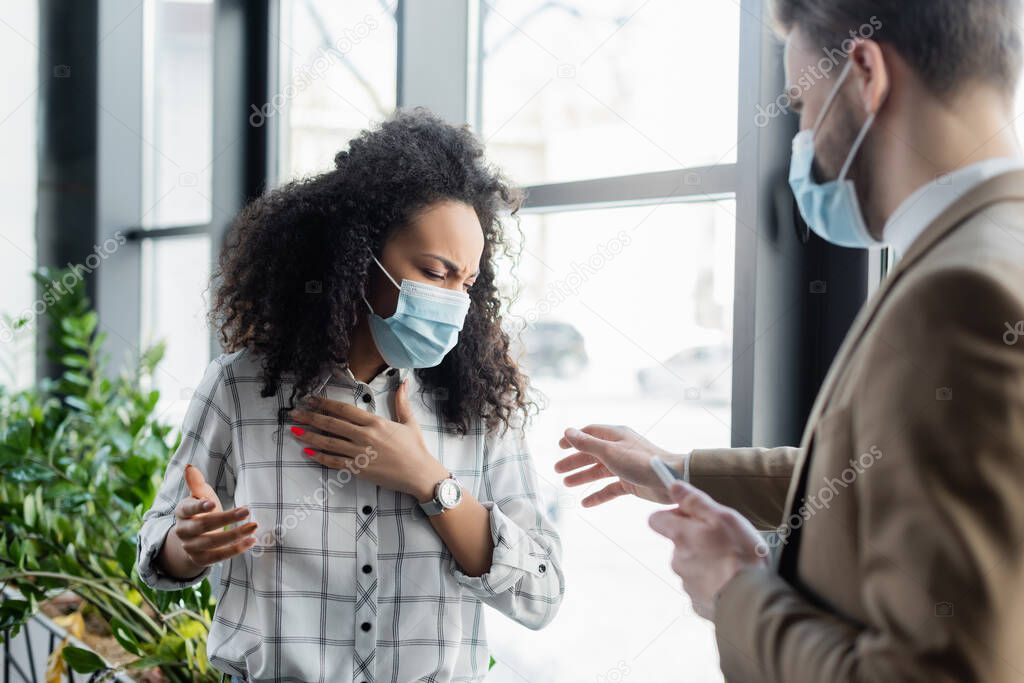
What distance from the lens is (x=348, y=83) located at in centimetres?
266

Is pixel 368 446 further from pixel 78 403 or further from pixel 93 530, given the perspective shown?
pixel 78 403

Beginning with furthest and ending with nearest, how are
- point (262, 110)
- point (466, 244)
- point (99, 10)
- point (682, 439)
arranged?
point (99, 10) → point (262, 110) → point (682, 439) → point (466, 244)

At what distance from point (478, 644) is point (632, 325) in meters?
0.76

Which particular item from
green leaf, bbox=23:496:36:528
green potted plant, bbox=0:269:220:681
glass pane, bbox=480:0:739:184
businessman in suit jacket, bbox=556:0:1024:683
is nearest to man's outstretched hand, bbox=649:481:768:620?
businessman in suit jacket, bbox=556:0:1024:683

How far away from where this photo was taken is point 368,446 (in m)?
1.27

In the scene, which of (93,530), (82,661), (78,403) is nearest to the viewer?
(82,661)

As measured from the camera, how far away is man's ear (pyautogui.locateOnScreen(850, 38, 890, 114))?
788 millimetres

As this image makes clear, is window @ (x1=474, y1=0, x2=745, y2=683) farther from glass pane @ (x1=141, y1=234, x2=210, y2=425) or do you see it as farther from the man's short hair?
glass pane @ (x1=141, y1=234, x2=210, y2=425)

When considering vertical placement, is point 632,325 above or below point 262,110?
below

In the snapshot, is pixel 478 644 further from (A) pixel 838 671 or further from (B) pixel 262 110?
(B) pixel 262 110

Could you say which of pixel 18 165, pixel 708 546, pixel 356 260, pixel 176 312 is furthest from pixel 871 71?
pixel 18 165

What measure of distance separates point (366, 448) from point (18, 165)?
3.65 metres

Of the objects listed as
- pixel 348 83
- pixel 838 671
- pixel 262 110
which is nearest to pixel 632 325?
pixel 838 671

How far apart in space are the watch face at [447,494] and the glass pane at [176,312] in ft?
7.81
